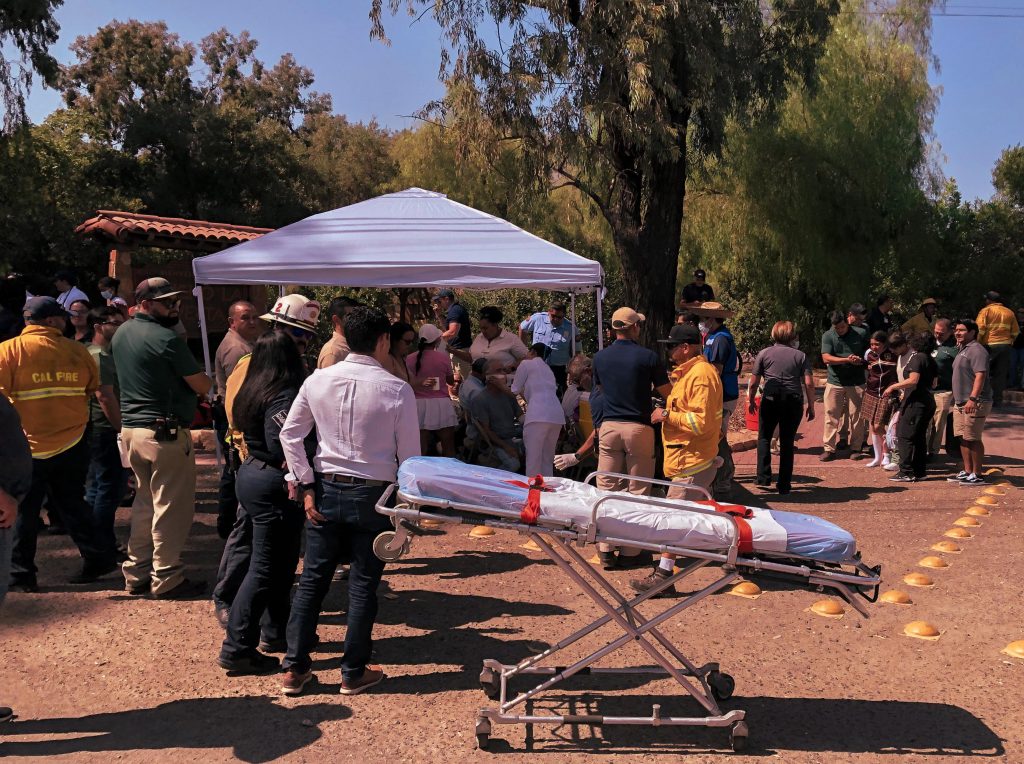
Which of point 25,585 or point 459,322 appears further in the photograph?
point 459,322

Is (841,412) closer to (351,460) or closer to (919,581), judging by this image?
(919,581)

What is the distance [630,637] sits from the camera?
13.1 feet

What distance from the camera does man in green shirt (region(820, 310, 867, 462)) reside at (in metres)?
10.8

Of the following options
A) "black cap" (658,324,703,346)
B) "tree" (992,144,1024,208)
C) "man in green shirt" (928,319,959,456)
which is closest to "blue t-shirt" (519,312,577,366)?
"man in green shirt" (928,319,959,456)

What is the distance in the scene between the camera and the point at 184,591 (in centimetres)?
577

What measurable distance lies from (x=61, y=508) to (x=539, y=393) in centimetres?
370

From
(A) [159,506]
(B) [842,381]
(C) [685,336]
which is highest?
(C) [685,336]

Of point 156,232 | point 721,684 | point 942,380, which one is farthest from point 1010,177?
point 721,684

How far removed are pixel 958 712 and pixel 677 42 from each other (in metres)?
9.25

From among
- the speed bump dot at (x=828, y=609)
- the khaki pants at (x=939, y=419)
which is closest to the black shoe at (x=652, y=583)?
the speed bump dot at (x=828, y=609)

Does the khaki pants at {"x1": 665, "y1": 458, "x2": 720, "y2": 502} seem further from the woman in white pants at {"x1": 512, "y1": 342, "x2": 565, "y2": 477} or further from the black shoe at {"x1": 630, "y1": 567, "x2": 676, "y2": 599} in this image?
the woman in white pants at {"x1": 512, "y1": 342, "x2": 565, "y2": 477}

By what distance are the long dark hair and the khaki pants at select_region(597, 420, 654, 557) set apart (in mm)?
2456

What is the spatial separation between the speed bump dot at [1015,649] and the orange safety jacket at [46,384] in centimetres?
573

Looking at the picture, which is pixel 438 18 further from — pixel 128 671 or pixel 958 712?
pixel 958 712
